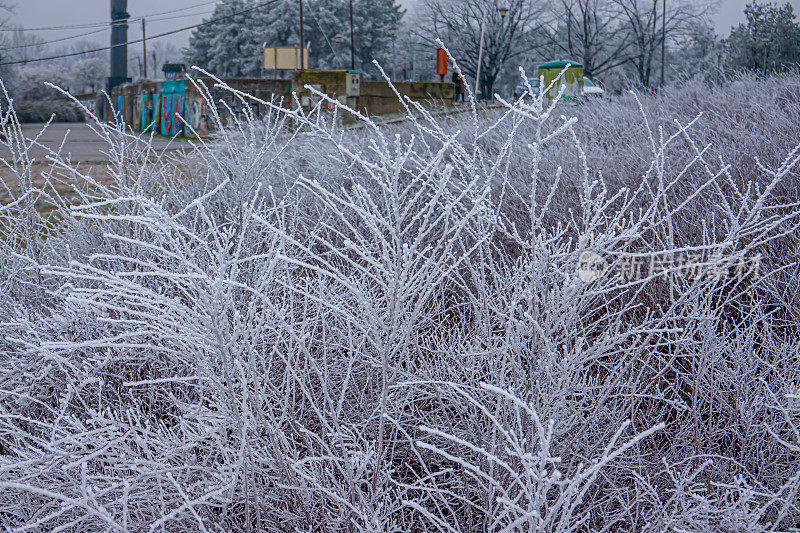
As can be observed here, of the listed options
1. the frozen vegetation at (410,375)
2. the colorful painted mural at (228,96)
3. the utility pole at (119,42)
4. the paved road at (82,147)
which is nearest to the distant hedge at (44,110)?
the utility pole at (119,42)

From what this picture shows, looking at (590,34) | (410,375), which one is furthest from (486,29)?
(410,375)

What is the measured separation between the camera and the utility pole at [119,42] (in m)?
37.1

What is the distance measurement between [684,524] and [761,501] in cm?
47

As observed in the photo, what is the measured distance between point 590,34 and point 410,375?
40.6 meters

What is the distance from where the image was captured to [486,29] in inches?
1451

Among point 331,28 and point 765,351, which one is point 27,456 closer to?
point 765,351

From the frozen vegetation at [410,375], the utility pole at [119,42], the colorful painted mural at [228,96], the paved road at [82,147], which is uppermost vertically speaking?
the utility pole at [119,42]

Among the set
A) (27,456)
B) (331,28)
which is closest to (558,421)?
(27,456)

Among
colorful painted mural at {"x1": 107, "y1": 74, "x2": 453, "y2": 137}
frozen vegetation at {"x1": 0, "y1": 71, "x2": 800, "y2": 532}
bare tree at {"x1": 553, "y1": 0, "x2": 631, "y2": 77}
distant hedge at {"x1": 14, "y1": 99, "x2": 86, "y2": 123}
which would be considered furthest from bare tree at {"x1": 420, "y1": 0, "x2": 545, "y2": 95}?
frozen vegetation at {"x1": 0, "y1": 71, "x2": 800, "y2": 532}

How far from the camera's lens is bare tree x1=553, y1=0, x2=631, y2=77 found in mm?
37344

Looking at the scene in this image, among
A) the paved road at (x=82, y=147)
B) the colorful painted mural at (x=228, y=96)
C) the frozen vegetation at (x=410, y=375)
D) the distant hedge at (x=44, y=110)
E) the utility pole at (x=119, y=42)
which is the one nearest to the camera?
the frozen vegetation at (x=410, y=375)

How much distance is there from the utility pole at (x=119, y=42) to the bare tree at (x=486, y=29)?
17.1 m

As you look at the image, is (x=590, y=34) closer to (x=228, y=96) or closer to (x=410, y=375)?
(x=228, y=96)

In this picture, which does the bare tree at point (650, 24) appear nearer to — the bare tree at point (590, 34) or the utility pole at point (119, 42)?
the bare tree at point (590, 34)
